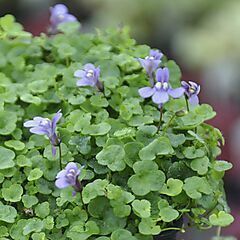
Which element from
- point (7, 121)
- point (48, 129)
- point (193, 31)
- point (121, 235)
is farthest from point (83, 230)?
point (193, 31)

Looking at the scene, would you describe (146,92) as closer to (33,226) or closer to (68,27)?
(33,226)

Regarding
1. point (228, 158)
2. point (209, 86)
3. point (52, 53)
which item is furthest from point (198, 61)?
point (52, 53)

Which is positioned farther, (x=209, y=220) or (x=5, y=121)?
(x=5, y=121)

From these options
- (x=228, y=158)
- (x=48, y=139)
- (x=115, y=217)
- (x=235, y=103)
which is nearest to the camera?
(x=115, y=217)

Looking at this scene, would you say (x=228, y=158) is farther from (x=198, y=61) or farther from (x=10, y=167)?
(x=10, y=167)

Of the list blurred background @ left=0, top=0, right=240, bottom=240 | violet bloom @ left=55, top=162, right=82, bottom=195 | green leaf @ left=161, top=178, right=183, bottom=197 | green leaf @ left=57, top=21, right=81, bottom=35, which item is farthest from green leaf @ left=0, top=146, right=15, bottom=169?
blurred background @ left=0, top=0, right=240, bottom=240

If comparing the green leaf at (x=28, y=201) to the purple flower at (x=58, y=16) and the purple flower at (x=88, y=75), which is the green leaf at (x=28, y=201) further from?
the purple flower at (x=58, y=16)
